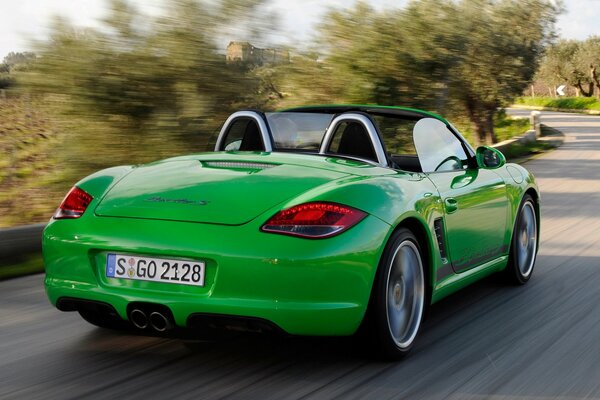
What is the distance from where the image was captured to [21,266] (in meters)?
7.57

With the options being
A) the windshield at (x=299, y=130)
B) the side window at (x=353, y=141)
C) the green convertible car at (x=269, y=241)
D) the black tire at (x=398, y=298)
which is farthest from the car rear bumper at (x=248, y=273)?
the windshield at (x=299, y=130)

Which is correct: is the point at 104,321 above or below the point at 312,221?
below

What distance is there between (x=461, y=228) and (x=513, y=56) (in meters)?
26.0

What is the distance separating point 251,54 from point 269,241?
29.7ft

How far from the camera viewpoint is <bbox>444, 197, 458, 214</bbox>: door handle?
540cm

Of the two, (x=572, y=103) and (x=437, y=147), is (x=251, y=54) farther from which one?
(x=572, y=103)

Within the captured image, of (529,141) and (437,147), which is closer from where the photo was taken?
(437,147)

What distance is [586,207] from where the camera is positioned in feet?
39.3

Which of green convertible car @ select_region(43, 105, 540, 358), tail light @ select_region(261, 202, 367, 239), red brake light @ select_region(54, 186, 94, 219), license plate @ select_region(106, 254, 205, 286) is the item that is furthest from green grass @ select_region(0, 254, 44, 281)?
tail light @ select_region(261, 202, 367, 239)

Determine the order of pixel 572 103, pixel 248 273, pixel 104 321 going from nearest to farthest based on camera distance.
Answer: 1. pixel 248 273
2. pixel 104 321
3. pixel 572 103

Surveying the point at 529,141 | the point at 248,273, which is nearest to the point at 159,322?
the point at 248,273

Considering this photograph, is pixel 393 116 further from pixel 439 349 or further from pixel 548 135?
pixel 548 135

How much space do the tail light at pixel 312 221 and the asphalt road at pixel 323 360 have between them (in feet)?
1.90

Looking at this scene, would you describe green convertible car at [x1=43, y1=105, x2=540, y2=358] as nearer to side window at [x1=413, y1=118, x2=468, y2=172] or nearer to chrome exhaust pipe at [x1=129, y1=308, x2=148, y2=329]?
chrome exhaust pipe at [x1=129, y1=308, x2=148, y2=329]
